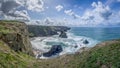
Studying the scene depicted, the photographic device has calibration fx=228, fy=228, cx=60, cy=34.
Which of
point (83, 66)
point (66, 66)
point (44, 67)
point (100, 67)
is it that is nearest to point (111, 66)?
point (100, 67)

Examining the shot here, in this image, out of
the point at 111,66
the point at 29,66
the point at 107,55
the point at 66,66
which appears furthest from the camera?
the point at 29,66

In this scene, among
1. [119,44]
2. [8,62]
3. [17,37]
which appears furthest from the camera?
[17,37]

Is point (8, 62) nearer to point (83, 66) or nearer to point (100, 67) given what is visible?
point (83, 66)

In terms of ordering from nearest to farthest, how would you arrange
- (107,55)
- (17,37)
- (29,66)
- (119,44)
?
(107,55), (119,44), (29,66), (17,37)

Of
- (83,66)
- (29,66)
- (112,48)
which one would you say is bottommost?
(29,66)

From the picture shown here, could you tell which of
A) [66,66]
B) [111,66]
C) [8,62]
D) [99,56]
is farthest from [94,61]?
[8,62]

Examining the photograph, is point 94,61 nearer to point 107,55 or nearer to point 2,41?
point 107,55

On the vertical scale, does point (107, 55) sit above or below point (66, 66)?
above

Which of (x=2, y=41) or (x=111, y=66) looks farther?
(x=2, y=41)

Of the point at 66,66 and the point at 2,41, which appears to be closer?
the point at 66,66
